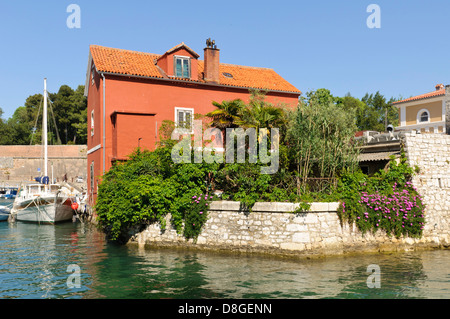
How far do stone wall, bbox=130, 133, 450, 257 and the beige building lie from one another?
17.7 metres

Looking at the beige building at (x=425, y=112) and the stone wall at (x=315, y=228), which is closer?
the stone wall at (x=315, y=228)

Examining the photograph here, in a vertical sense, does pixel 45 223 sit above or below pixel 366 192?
below

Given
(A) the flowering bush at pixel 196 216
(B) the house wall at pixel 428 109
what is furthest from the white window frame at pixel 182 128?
(B) the house wall at pixel 428 109

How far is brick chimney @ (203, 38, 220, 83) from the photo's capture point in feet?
83.9

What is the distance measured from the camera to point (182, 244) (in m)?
16.4

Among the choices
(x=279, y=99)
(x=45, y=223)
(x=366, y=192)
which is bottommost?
(x=45, y=223)

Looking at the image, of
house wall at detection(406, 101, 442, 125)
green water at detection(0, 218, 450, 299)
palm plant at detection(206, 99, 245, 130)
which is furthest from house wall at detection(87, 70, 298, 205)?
house wall at detection(406, 101, 442, 125)

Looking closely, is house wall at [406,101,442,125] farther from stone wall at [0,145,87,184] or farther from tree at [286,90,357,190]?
stone wall at [0,145,87,184]

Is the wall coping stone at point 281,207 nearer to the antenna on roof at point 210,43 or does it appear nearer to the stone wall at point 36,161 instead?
the antenna on roof at point 210,43

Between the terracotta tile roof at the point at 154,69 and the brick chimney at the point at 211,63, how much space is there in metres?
A: 0.48

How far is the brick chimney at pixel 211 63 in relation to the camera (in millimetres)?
25562
